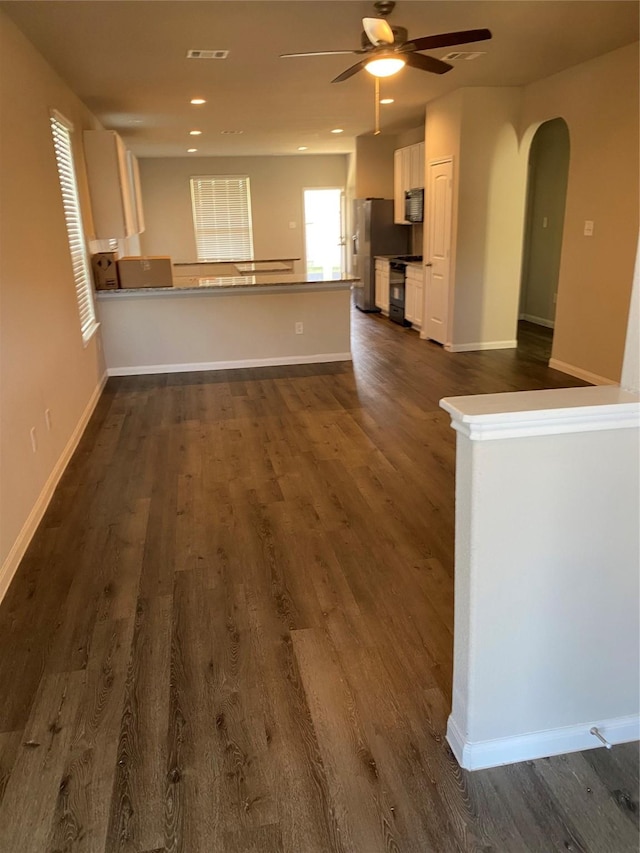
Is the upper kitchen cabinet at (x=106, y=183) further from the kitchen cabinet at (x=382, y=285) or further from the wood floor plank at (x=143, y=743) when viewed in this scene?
the wood floor plank at (x=143, y=743)

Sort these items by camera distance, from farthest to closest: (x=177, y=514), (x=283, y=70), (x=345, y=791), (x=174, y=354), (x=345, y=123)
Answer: (x=345, y=123) → (x=174, y=354) → (x=283, y=70) → (x=177, y=514) → (x=345, y=791)

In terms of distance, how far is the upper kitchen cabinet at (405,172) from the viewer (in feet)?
25.2

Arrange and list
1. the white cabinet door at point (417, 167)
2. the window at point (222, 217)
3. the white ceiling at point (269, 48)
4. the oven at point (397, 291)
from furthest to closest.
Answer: the window at point (222, 217), the oven at point (397, 291), the white cabinet door at point (417, 167), the white ceiling at point (269, 48)

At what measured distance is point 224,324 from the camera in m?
6.16

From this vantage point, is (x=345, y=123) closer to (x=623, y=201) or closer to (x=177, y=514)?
(x=623, y=201)

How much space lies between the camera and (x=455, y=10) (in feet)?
11.4

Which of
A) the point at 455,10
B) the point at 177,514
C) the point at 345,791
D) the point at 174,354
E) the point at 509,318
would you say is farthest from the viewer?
the point at 509,318

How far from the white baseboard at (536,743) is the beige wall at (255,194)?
10.8 meters

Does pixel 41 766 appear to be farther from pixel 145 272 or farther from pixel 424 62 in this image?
pixel 145 272

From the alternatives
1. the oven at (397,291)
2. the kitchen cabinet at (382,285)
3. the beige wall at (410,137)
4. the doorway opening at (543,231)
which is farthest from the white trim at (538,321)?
the beige wall at (410,137)

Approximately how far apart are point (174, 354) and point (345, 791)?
5.10 m

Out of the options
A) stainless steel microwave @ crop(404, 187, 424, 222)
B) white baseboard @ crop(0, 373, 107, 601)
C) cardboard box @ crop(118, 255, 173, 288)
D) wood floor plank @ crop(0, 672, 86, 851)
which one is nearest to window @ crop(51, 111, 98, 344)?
cardboard box @ crop(118, 255, 173, 288)

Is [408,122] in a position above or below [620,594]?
above

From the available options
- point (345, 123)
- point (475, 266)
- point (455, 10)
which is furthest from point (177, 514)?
point (345, 123)
